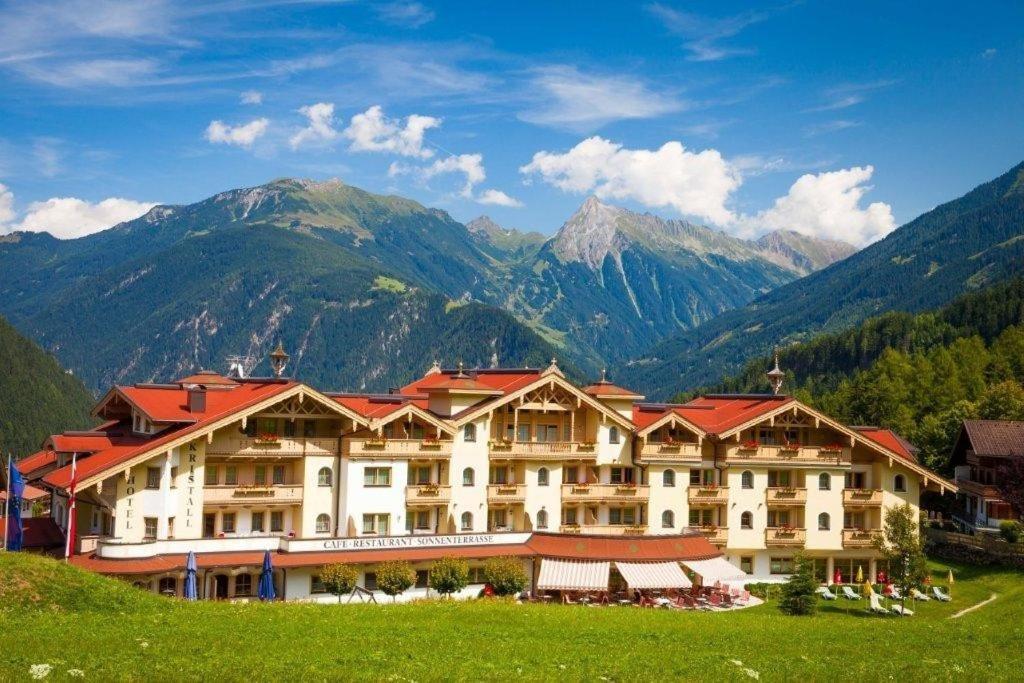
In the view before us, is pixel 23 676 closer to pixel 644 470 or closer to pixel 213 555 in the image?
pixel 213 555

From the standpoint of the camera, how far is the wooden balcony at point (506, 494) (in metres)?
63.5

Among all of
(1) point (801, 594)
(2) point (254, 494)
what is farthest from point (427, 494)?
(1) point (801, 594)

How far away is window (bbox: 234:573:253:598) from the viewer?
5257cm

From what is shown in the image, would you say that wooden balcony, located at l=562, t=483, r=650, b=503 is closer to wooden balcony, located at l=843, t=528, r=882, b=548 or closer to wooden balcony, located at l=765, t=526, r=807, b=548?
wooden balcony, located at l=765, t=526, r=807, b=548

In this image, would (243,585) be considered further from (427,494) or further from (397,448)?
(427,494)

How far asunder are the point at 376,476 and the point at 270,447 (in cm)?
659

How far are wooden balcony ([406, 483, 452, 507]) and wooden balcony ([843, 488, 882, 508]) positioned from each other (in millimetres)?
27198

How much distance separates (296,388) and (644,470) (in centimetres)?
2361

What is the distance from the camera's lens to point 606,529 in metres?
65.6

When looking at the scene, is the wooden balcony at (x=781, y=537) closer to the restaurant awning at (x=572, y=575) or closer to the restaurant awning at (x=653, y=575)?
the restaurant awning at (x=653, y=575)

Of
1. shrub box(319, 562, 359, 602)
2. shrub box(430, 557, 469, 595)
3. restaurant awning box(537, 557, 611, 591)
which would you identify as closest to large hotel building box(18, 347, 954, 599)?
restaurant awning box(537, 557, 611, 591)

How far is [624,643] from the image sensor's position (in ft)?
121

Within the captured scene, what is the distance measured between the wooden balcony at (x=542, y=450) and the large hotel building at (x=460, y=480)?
9 centimetres

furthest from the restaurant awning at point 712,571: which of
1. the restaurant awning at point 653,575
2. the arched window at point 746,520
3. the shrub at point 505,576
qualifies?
the shrub at point 505,576
